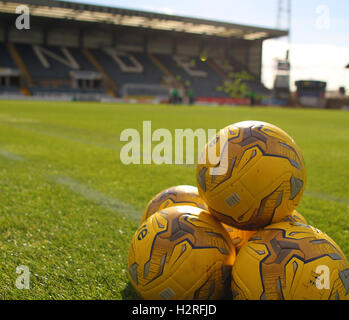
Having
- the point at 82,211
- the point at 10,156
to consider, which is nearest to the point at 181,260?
the point at 82,211

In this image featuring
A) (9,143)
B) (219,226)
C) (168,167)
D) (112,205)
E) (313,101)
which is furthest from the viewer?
(313,101)

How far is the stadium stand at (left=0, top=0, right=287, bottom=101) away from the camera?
34.0 metres

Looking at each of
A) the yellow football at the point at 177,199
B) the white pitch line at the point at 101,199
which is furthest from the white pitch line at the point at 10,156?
the yellow football at the point at 177,199

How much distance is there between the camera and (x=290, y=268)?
1.54 m

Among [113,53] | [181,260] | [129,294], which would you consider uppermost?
[113,53]

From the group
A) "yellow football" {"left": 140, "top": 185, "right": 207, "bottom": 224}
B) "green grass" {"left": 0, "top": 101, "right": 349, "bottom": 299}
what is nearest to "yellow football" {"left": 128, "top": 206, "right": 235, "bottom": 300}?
"green grass" {"left": 0, "top": 101, "right": 349, "bottom": 299}

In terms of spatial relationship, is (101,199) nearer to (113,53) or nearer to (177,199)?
(177,199)

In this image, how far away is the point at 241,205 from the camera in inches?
69.1

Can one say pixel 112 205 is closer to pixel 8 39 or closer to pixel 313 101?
pixel 8 39

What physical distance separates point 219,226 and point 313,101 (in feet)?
144

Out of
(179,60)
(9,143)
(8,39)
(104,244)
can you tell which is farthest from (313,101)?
(104,244)

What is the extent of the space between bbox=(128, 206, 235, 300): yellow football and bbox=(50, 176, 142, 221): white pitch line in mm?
1100

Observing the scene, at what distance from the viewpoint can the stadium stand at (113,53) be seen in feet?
111

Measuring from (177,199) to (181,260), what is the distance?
0.54 m
